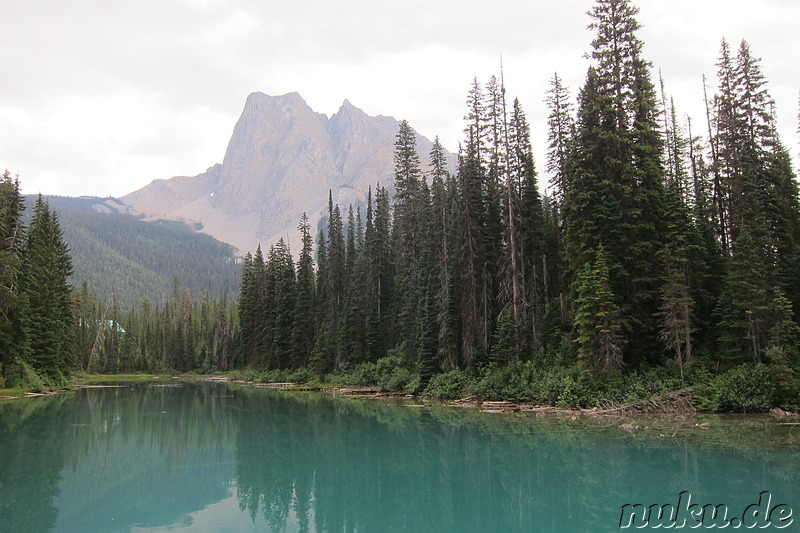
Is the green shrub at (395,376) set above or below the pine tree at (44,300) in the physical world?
below

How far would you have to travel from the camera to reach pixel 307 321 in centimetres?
7600

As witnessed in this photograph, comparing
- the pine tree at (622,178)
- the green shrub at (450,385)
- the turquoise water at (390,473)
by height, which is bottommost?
the turquoise water at (390,473)

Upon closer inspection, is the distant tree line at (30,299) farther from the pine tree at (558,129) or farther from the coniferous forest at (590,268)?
the pine tree at (558,129)

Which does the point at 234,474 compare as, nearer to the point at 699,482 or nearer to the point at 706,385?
the point at 699,482

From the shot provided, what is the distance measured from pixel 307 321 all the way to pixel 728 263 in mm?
56615

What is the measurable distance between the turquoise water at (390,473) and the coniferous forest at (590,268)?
511 centimetres

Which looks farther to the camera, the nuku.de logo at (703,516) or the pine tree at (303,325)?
the pine tree at (303,325)

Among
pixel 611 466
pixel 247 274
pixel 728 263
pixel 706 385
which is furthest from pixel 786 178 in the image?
pixel 247 274

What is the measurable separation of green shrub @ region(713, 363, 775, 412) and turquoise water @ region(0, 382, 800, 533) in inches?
56.6

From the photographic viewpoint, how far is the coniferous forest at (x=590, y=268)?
2909cm

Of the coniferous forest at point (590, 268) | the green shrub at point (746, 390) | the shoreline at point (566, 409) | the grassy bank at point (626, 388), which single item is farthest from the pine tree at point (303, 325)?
the green shrub at point (746, 390)

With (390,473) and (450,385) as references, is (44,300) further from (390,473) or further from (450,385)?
(390,473)

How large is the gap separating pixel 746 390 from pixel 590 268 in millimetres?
10016

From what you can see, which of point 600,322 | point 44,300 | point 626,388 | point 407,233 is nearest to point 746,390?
point 626,388
